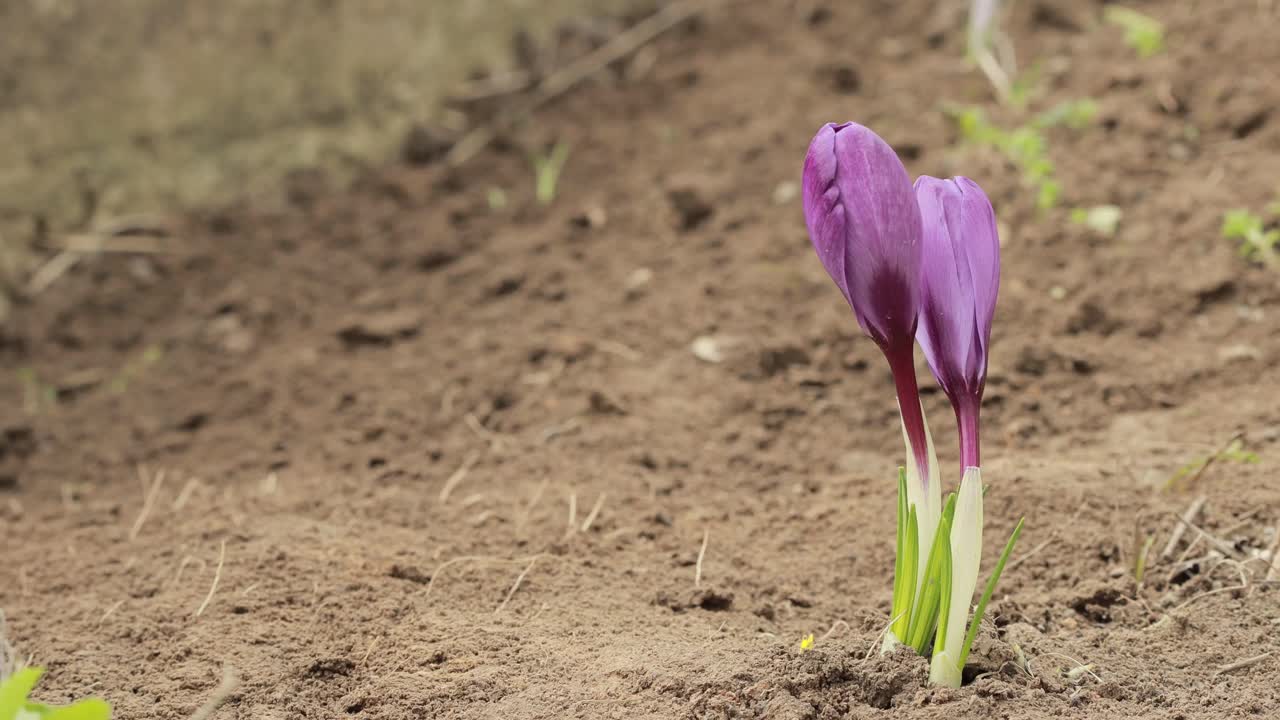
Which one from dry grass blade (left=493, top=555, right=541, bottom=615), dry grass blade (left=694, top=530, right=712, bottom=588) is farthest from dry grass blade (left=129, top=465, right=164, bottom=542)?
dry grass blade (left=694, top=530, right=712, bottom=588)

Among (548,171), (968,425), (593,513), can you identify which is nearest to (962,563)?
(968,425)

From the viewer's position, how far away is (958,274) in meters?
1.39

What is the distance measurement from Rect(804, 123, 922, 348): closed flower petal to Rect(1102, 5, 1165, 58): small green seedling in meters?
2.28

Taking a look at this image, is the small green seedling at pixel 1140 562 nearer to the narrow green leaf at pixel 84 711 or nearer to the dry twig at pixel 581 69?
the narrow green leaf at pixel 84 711

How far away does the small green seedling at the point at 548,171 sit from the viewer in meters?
3.30

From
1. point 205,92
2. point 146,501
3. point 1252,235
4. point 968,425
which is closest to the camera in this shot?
point 968,425

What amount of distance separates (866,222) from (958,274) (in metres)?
0.14

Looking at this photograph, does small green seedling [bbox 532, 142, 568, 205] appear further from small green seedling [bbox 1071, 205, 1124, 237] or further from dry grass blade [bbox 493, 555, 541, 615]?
dry grass blade [bbox 493, 555, 541, 615]

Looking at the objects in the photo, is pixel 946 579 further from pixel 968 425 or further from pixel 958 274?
pixel 958 274

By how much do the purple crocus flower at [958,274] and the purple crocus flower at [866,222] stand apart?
0.10ft

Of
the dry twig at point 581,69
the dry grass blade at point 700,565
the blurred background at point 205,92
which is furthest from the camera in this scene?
the dry twig at point 581,69

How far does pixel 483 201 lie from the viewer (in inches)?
133

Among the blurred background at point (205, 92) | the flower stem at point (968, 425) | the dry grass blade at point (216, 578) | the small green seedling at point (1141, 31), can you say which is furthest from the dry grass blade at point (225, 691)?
the small green seedling at point (1141, 31)

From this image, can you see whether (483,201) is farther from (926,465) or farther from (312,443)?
(926,465)
